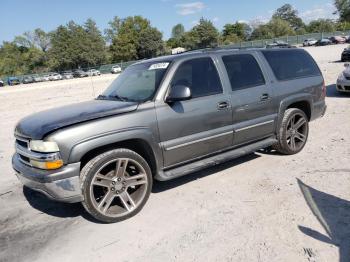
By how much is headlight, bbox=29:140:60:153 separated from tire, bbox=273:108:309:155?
358cm

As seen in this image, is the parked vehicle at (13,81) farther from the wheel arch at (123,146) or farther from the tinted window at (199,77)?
the wheel arch at (123,146)

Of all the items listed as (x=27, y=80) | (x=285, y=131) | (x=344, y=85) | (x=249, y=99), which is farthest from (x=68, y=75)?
(x=249, y=99)

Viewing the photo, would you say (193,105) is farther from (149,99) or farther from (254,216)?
(254,216)

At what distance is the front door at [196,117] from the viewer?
14.8 ft

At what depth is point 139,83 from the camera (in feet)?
16.4

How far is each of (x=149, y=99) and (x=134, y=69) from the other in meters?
1.16

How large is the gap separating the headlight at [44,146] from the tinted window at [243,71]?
2.59 metres

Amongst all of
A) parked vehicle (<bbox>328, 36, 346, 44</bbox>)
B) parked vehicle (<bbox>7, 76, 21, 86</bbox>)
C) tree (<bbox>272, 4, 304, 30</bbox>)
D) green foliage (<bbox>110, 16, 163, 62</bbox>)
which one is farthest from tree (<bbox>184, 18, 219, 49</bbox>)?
tree (<bbox>272, 4, 304, 30</bbox>)

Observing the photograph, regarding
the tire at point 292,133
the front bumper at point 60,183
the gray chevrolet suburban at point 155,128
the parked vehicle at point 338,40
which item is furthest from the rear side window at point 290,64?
the parked vehicle at point 338,40

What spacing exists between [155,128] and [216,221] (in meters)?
1.30

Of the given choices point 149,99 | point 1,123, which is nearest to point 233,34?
point 1,123

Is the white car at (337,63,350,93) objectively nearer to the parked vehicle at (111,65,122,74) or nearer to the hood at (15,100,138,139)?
the hood at (15,100,138,139)

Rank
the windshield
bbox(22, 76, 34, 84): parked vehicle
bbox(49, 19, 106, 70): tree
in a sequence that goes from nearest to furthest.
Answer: the windshield → bbox(22, 76, 34, 84): parked vehicle → bbox(49, 19, 106, 70): tree

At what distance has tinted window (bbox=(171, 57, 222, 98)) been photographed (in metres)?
4.75
